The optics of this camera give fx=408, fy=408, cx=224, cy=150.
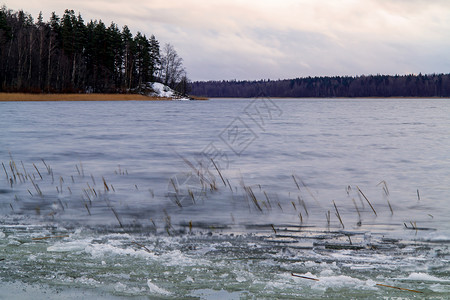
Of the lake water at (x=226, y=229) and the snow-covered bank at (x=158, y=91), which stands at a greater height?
the snow-covered bank at (x=158, y=91)

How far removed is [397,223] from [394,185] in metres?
4.28

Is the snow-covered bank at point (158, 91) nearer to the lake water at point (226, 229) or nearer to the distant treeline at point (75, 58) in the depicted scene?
the distant treeline at point (75, 58)

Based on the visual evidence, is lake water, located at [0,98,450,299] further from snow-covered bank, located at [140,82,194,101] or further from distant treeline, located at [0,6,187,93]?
snow-covered bank, located at [140,82,194,101]

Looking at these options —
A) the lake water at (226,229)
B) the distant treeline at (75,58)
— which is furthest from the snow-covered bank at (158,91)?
the lake water at (226,229)

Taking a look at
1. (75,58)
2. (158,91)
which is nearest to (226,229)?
(75,58)

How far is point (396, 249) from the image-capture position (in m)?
5.66

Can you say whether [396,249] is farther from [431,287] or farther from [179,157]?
[179,157]

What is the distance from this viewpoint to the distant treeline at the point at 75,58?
225 ft

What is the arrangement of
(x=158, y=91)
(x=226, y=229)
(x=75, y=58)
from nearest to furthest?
(x=226, y=229) → (x=75, y=58) → (x=158, y=91)

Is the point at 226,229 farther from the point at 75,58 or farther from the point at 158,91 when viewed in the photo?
Result: the point at 158,91

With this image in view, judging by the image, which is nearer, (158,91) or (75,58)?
(75,58)

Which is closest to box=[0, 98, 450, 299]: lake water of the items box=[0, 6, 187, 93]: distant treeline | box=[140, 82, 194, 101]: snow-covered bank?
box=[0, 6, 187, 93]: distant treeline

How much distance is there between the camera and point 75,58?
79125 millimetres

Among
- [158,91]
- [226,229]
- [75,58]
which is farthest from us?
[158,91]
